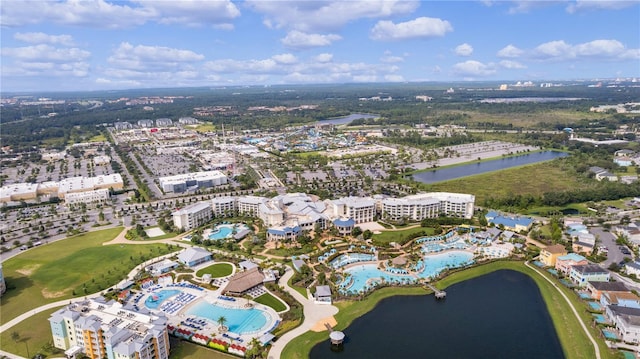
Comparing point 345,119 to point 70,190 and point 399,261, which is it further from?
point 399,261

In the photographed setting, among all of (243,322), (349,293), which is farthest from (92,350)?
(349,293)

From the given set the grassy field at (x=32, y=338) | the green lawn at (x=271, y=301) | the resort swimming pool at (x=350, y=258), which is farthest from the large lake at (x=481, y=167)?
the grassy field at (x=32, y=338)

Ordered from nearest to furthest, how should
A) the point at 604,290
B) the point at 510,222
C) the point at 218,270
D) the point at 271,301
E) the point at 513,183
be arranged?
the point at 604,290
the point at 271,301
the point at 218,270
the point at 510,222
the point at 513,183

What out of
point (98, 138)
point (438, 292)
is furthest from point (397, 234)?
point (98, 138)

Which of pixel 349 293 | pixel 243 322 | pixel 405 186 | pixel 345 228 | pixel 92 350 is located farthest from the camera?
pixel 405 186

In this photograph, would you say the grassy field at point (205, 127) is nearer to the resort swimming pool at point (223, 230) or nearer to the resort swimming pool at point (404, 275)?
the resort swimming pool at point (223, 230)

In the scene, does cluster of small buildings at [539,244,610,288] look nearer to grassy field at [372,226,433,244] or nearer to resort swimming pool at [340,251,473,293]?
resort swimming pool at [340,251,473,293]

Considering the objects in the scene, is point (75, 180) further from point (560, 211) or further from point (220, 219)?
point (560, 211)
